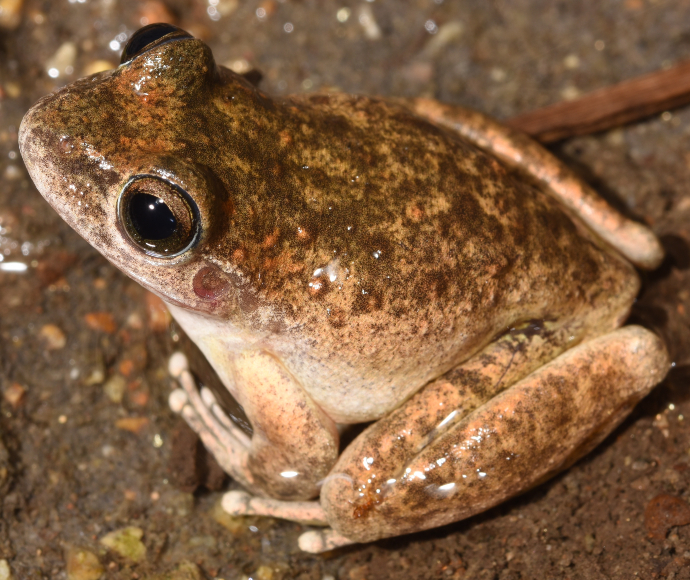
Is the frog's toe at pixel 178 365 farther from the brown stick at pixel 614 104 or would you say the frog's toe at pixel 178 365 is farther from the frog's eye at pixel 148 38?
the brown stick at pixel 614 104

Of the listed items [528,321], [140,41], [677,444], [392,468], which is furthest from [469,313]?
[140,41]

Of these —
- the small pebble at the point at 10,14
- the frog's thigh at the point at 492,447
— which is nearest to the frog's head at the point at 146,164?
the frog's thigh at the point at 492,447

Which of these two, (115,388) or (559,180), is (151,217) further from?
(559,180)

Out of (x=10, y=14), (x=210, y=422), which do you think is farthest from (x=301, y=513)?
(x=10, y=14)

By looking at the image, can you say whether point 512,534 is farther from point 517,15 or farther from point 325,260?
point 517,15

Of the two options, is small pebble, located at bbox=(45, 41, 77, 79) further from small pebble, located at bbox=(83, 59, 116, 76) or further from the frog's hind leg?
the frog's hind leg

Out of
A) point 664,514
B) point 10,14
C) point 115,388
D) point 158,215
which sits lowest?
point 664,514
